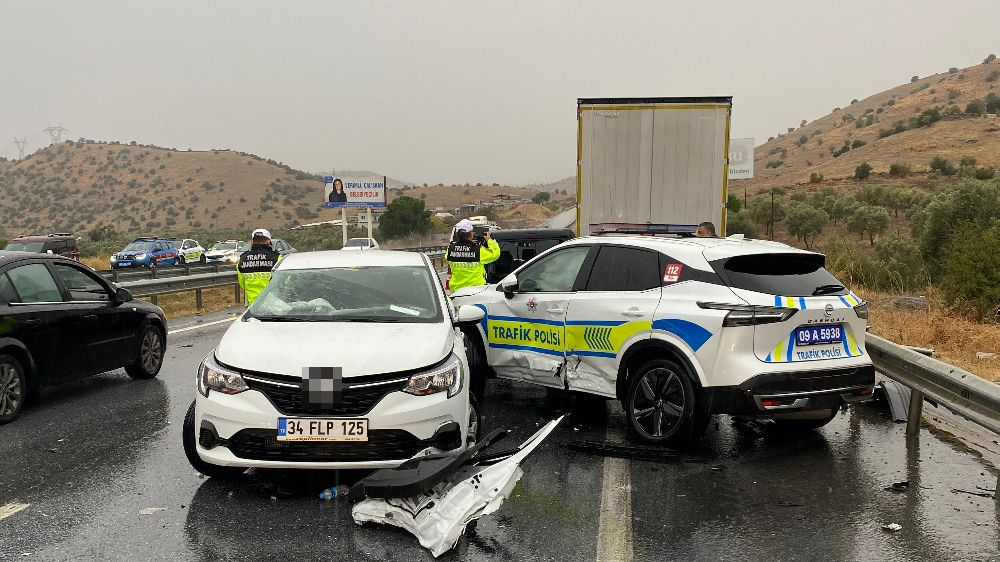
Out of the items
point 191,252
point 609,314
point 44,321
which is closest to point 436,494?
point 609,314

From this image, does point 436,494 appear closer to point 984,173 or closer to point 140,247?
point 140,247

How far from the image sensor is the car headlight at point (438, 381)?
4.79m

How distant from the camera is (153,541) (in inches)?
164

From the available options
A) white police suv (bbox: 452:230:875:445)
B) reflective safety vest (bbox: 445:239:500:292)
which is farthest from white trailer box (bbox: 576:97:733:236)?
white police suv (bbox: 452:230:875:445)

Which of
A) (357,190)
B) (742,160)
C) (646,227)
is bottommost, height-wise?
(646,227)

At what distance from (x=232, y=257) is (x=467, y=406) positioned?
33430mm

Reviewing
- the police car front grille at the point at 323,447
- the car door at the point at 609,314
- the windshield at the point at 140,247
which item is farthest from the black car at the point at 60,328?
the windshield at the point at 140,247

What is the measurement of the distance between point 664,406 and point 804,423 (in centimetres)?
158

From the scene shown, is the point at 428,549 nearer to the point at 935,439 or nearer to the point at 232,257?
the point at 935,439

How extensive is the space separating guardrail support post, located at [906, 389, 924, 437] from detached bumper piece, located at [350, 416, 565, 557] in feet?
12.6

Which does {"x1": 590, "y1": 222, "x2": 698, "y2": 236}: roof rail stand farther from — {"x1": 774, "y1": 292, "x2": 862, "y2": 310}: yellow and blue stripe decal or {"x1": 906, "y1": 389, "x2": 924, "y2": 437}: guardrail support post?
{"x1": 774, "y1": 292, "x2": 862, "y2": 310}: yellow and blue stripe decal

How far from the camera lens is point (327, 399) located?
459 centimetres

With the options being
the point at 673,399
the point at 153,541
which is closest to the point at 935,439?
the point at 673,399

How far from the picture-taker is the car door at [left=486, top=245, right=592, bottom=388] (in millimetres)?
7109
